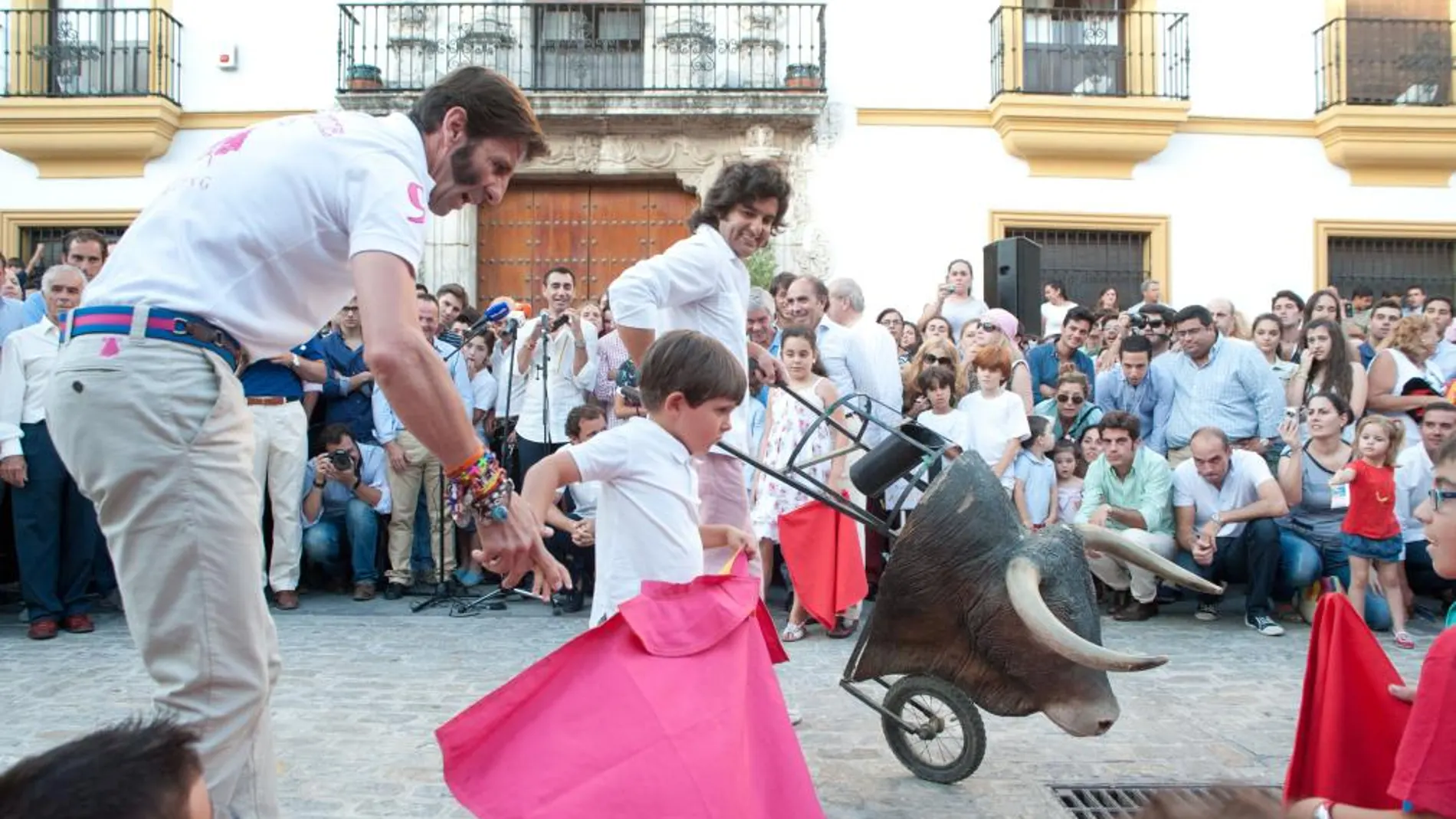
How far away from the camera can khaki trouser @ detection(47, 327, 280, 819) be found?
8.25 ft

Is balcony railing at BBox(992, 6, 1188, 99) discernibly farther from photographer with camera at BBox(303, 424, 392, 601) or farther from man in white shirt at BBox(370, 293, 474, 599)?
photographer with camera at BBox(303, 424, 392, 601)

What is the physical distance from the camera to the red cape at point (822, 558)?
5.70 meters

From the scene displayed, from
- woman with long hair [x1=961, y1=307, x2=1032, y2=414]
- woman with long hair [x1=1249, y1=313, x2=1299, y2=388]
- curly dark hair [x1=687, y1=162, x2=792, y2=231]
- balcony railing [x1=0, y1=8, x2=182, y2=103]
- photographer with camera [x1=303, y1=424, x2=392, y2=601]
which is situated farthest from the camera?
balcony railing [x1=0, y1=8, x2=182, y2=103]

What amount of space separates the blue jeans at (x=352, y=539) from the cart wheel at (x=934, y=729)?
495 centimetres

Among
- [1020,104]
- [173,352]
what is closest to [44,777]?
[173,352]

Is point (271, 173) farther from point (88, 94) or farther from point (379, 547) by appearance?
point (88, 94)

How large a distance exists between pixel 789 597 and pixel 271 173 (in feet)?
19.5

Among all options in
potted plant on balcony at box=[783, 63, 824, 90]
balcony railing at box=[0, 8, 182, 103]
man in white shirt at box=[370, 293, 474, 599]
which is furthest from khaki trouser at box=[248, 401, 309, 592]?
balcony railing at box=[0, 8, 182, 103]

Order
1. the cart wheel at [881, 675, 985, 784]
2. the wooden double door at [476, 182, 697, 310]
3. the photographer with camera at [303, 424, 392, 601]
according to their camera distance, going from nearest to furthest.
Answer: the cart wheel at [881, 675, 985, 784] → the photographer with camera at [303, 424, 392, 601] → the wooden double door at [476, 182, 697, 310]

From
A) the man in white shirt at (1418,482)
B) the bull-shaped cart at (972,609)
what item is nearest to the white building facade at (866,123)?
the man in white shirt at (1418,482)

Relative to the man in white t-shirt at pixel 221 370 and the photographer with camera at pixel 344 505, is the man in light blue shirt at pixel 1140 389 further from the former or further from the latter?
the man in white t-shirt at pixel 221 370

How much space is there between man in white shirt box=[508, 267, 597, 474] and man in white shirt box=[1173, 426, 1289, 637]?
4056 millimetres

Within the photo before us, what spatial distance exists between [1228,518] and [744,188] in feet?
15.0

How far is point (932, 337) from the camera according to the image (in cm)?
884
